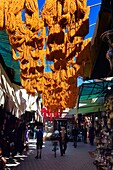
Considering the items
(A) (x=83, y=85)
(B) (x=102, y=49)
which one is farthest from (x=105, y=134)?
(B) (x=102, y=49)

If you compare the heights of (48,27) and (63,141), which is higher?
(48,27)

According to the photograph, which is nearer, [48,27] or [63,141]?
[48,27]

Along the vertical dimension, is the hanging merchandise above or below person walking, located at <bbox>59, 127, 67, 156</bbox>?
above

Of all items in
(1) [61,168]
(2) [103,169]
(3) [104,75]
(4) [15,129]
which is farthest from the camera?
(4) [15,129]

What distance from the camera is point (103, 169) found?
7.46m

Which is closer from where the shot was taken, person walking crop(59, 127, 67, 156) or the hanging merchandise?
the hanging merchandise

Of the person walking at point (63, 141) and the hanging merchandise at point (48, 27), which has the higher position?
the hanging merchandise at point (48, 27)

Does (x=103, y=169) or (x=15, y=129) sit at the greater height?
(x=15, y=129)

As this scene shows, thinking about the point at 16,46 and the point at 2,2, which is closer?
the point at 2,2

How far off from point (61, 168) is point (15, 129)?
309 cm

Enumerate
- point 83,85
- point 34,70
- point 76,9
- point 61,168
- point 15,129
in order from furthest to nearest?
point 15,129, point 61,168, point 83,85, point 34,70, point 76,9

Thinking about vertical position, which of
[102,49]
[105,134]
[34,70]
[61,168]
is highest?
[102,49]

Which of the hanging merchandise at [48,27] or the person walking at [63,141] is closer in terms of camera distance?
the hanging merchandise at [48,27]

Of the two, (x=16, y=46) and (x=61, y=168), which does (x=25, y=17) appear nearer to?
(x=16, y=46)
